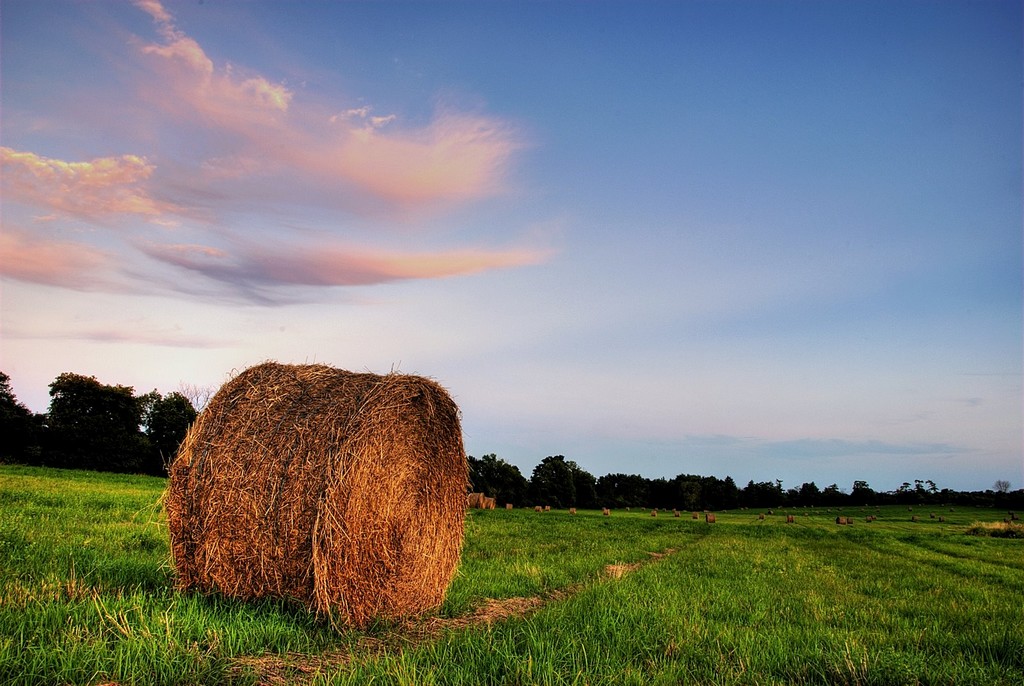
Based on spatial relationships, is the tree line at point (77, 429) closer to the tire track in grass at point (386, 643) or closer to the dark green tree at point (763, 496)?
the tire track in grass at point (386, 643)

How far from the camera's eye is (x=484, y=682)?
17.3 feet

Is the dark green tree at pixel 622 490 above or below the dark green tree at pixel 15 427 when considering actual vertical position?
below

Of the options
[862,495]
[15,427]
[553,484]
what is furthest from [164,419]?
[862,495]

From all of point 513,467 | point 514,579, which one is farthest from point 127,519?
point 513,467

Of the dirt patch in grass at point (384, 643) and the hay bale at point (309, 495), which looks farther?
the hay bale at point (309, 495)

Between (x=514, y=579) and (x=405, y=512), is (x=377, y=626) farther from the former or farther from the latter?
(x=514, y=579)

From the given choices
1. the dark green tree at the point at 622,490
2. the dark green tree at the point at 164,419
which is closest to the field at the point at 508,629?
the dark green tree at the point at 164,419

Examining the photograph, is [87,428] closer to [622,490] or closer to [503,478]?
[503,478]

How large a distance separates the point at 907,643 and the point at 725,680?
350 centimetres

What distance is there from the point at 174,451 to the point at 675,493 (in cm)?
6006

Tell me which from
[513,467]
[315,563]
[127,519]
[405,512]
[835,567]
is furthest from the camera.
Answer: [513,467]

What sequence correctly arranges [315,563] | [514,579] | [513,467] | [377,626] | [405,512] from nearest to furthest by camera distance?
[315,563] < [377,626] < [405,512] < [514,579] < [513,467]

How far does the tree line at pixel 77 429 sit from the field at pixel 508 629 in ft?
155

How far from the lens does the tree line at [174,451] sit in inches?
2140
